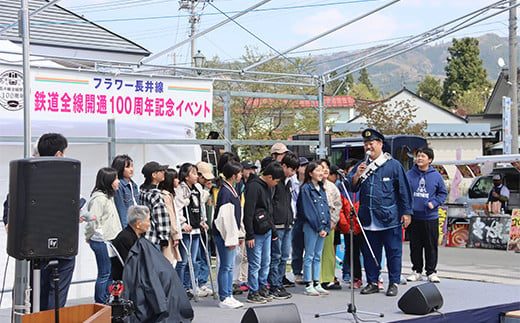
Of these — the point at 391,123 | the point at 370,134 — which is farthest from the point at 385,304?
the point at 391,123

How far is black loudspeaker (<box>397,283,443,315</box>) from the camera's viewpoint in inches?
282

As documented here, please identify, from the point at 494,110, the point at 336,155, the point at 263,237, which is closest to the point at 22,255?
the point at 263,237

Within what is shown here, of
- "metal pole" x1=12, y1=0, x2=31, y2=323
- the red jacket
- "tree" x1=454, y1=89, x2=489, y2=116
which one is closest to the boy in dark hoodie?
the red jacket

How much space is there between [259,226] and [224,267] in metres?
0.62

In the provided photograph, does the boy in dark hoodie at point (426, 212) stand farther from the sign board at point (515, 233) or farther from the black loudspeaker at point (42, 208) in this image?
the sign board at point (515, 233)

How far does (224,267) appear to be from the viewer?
7.50 metres

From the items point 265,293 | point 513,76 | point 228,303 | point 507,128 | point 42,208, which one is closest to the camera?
point 42,208

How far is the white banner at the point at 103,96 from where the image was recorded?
7.83 metres

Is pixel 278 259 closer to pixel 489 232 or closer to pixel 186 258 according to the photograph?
pixel 186 258

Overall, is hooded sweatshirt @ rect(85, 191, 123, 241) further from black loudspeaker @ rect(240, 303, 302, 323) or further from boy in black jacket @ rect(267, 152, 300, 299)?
boy in black jacket @ rect(267, 152, 300, 299)

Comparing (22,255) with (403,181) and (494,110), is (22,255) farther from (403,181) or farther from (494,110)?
(494,110)

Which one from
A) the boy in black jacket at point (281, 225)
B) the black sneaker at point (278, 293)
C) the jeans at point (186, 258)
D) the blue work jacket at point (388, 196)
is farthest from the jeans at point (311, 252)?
the jeans at point (186, 258)

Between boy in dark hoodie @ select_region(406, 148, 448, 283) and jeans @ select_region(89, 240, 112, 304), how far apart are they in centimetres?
420

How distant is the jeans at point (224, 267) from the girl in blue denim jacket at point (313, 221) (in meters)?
1.21
